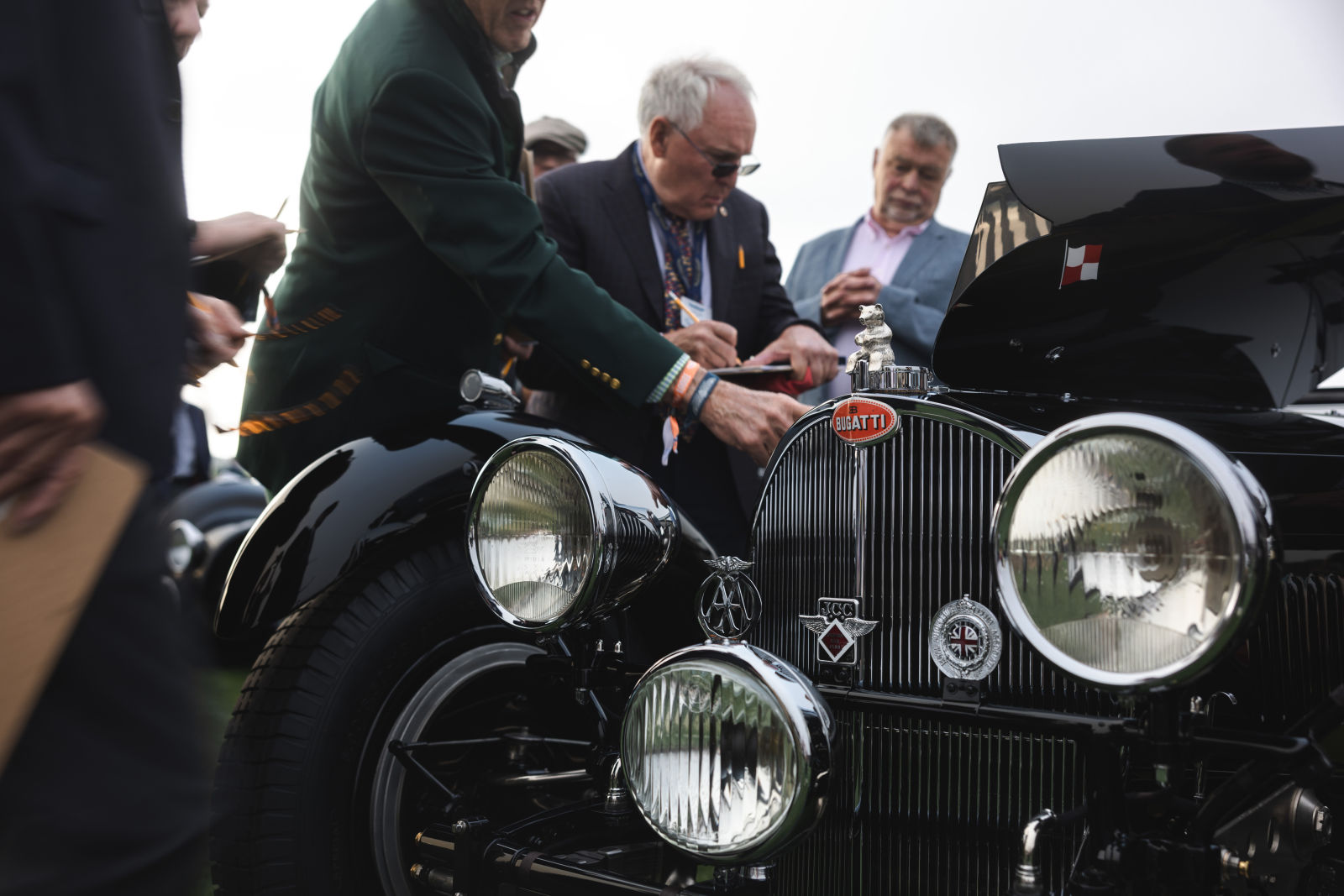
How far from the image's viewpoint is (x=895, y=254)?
12.2ft

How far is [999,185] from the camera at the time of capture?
6.54ft

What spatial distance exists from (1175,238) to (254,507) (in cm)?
590

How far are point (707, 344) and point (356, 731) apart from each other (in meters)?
1.28

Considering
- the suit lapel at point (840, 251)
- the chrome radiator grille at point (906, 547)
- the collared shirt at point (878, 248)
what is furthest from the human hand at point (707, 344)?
the suit lapel at point (840, 251)

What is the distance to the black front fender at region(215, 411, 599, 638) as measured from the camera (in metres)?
1.67

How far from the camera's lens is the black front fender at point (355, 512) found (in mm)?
1672

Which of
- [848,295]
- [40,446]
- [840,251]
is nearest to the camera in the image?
[40,446]

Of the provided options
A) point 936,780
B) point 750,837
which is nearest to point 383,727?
point 750,837

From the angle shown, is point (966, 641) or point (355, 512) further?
point (355, 512)

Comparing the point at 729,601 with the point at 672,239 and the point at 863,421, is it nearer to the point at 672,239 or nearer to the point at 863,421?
the point at 863,421

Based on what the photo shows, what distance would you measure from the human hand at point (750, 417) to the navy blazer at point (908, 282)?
3.36ft

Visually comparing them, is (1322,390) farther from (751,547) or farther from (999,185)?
(751,547)

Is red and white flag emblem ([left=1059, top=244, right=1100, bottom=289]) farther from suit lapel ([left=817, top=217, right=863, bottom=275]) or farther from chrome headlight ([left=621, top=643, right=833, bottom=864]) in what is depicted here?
suit lapel ([left=817, top=217, right=863, bottom=275])

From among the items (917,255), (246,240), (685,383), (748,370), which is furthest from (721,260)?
(246,240)
